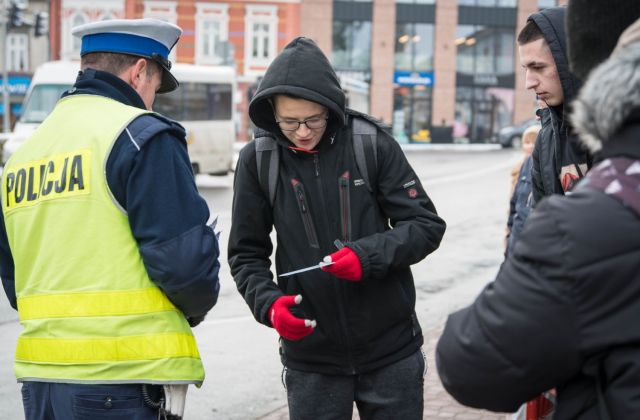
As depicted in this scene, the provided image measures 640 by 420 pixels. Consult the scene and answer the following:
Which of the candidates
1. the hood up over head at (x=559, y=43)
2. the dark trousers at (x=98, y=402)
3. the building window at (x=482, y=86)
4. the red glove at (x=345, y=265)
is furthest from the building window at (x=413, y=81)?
the dark trousers at (x=98, y=402)

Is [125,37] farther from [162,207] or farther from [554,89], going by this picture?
[554,89]

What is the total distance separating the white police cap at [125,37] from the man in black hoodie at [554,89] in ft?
4.65

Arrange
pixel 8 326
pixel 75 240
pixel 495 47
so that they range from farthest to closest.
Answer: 1. pixel 495 47
2. pixel 8 326
3. pixel 75 240

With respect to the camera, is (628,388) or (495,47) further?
(495,47)

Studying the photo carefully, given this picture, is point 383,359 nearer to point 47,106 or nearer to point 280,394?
point 280,394

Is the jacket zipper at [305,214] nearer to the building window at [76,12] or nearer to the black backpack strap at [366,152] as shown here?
the black backpack strap at [366,152]

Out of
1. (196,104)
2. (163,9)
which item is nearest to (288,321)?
(196,104)

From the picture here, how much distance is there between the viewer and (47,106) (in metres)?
22.1

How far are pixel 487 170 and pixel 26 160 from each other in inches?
1008

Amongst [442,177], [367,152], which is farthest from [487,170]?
[367,152]

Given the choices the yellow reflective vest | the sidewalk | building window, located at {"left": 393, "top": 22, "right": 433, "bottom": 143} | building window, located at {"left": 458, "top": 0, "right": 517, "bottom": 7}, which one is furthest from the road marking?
building window, located at {"left": 458, "top": 0, "right": 517, "bottom": 7}

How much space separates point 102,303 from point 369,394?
1114mm

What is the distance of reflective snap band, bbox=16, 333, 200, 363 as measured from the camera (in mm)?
2850

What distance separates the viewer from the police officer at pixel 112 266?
9.34 ft
